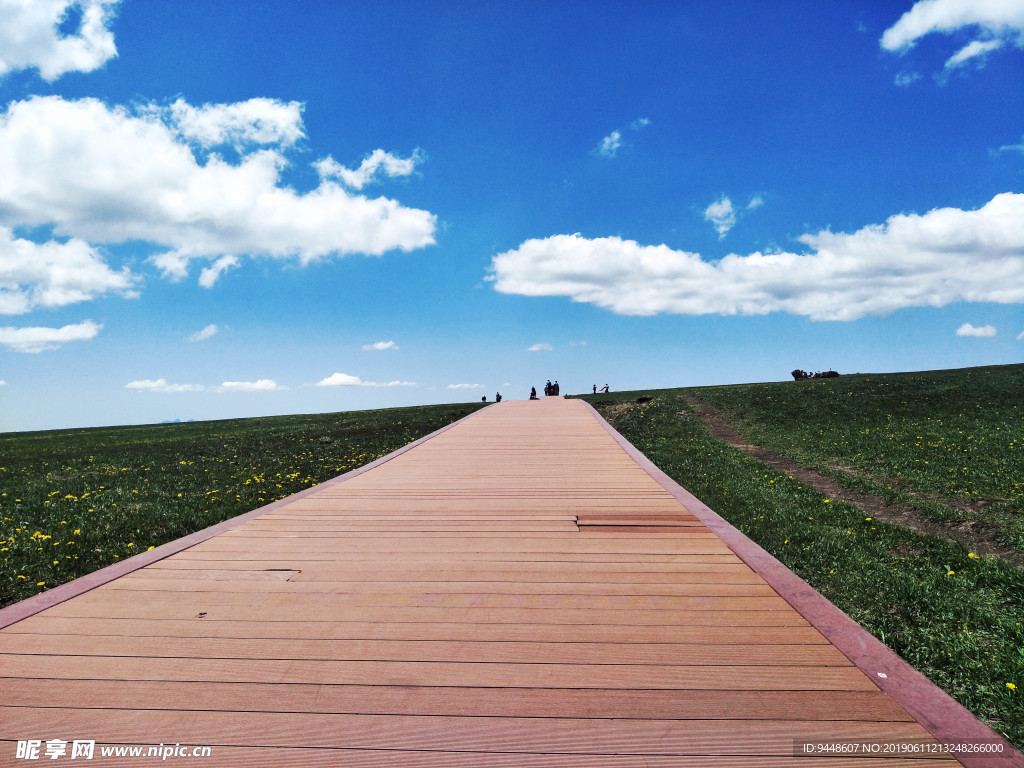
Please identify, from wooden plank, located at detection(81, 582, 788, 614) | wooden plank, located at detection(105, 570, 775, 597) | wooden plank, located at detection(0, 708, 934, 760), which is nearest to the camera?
wooden plank, located at detection(0, 708, 934, 760)

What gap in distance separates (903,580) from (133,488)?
1143cm

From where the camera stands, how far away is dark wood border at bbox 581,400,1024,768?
7.08 feet

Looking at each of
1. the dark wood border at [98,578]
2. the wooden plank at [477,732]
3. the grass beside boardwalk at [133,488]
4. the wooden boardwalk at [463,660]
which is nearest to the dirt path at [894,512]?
the wooden boardwalk at [463,660]

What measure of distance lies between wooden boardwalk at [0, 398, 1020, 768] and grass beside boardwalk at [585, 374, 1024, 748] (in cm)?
105

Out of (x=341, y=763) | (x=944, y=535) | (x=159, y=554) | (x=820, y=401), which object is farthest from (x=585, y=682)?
(x=820, y=401)

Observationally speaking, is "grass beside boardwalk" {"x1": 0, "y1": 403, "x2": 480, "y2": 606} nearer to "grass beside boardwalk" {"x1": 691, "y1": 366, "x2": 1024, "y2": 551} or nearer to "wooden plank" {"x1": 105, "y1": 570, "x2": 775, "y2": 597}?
"wooden plank" {"x1": 105, "y1": 570, "x2": 775, "y2": 597}

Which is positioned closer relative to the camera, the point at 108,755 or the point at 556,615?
the point at 108,755

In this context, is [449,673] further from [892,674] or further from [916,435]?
[916,435]

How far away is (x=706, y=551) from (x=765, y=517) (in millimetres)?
3421

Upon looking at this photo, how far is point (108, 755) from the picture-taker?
215 centimetres

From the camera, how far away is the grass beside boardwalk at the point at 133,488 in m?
5.72

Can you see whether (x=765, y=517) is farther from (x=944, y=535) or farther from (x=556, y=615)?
(x=556, y=615)

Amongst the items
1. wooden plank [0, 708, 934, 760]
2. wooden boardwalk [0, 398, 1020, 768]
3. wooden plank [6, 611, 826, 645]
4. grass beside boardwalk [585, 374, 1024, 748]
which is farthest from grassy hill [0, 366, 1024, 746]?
wooden plank [0, 708, 934, 760]

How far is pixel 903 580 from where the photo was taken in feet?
16.5
